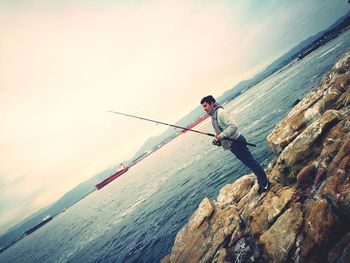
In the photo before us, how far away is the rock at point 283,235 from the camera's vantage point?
242 inches

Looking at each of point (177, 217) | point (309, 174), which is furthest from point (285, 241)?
point (177, 217)

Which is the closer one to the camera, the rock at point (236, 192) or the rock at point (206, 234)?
the rock at point (206, 234)

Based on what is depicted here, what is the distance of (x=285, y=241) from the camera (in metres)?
6.23

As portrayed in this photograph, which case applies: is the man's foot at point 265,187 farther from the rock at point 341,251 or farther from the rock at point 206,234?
the rock at point 341,251

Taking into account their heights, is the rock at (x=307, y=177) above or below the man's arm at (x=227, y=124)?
below

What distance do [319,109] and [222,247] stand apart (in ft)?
27.6

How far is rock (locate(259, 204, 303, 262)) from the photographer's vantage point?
6141mm

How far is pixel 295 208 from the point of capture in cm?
679

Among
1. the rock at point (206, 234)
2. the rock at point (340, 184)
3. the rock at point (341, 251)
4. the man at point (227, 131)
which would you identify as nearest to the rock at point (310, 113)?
the man at point (227, 131)

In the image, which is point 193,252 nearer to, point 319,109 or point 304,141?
point 304,141

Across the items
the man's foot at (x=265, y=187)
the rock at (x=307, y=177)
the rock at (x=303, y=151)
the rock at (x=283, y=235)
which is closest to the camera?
the rock at (x=283, y=235)

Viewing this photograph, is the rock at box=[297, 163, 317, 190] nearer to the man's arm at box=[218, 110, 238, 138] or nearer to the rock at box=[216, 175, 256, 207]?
the man's arm at box=[218, 110, 238, 138]

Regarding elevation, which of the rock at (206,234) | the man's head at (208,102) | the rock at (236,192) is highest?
the man's head at (208,102)

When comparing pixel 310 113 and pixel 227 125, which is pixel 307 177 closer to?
pixel 227 125
